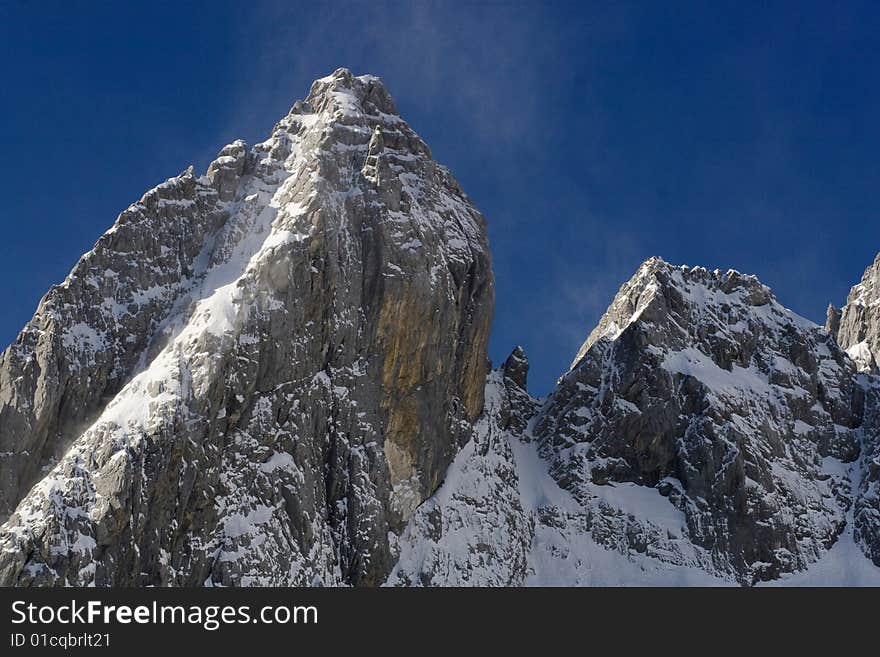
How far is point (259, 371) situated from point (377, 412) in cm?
1274

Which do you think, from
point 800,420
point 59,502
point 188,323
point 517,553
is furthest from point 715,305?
point 59,502

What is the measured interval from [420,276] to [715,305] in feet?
160

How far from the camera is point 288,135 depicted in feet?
448

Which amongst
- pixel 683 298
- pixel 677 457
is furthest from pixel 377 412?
pixel 683 298

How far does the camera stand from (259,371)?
112812 millimetres

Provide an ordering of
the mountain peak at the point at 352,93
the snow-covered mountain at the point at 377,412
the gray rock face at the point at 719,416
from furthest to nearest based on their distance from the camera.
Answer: the gray rock face at the point at 719,416
the mountain peak at the point at 352,93
the snow-covered mountain at the point at 377,412

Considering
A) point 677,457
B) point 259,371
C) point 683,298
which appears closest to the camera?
point 259,371

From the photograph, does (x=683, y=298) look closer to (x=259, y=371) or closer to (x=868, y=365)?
(x=868, y=365)

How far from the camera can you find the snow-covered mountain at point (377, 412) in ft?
348

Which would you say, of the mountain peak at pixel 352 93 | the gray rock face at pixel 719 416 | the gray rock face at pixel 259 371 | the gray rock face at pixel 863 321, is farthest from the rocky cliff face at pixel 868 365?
the mountain peak at pixel 352 93

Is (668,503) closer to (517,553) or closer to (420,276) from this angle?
(517,553)

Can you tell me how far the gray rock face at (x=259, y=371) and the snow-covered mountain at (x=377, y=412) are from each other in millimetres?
208

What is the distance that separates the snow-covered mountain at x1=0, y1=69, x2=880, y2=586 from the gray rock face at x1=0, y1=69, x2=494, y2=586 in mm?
208

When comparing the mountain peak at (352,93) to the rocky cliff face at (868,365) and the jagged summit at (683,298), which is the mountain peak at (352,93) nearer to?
the jagged summit at (683,298)
